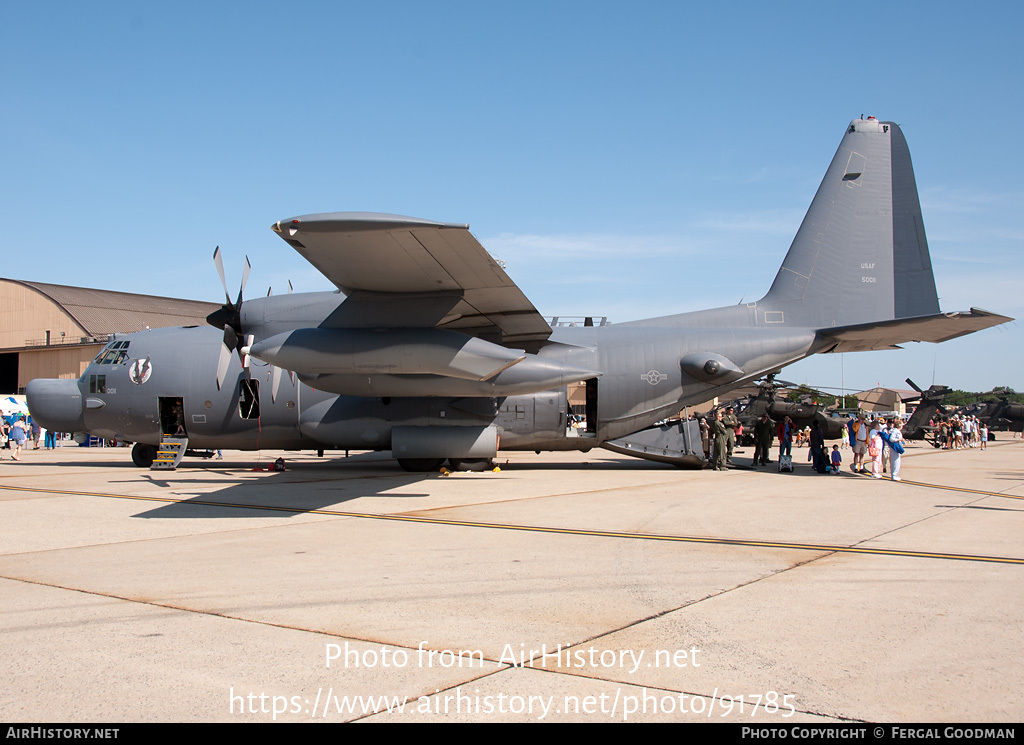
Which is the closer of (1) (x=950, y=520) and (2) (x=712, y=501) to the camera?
(1) (x=950, y=520)

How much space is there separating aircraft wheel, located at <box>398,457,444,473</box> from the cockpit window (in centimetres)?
766

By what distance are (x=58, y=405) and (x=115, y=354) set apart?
1.92 meters

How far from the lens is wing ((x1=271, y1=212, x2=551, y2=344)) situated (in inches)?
366

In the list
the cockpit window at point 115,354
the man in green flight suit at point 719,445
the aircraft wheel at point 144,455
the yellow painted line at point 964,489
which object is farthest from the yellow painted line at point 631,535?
the man in green flight suit at point 719,445

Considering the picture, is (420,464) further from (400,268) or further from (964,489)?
(964,489)

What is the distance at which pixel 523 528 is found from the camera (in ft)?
31.4

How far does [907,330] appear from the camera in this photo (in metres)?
16.9

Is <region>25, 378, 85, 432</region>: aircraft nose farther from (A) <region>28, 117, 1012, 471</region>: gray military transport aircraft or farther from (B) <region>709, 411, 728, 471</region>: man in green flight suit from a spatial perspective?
(B) <region>709, 411, 728, 471</region>: man in green flight suit

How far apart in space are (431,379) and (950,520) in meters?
9.12

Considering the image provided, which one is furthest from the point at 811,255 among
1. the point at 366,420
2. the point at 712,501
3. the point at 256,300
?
the point at 256,300

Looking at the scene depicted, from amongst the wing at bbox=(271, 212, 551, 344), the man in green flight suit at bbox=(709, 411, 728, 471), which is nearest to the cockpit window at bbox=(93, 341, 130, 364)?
the wing at bbox=(271, 212, 551, 344)

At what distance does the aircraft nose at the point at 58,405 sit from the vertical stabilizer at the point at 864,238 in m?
18.8

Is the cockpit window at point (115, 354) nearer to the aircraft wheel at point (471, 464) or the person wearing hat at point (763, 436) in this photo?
the aircraft wheel at point (471, 464)

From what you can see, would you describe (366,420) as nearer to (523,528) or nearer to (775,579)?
(523,528)
